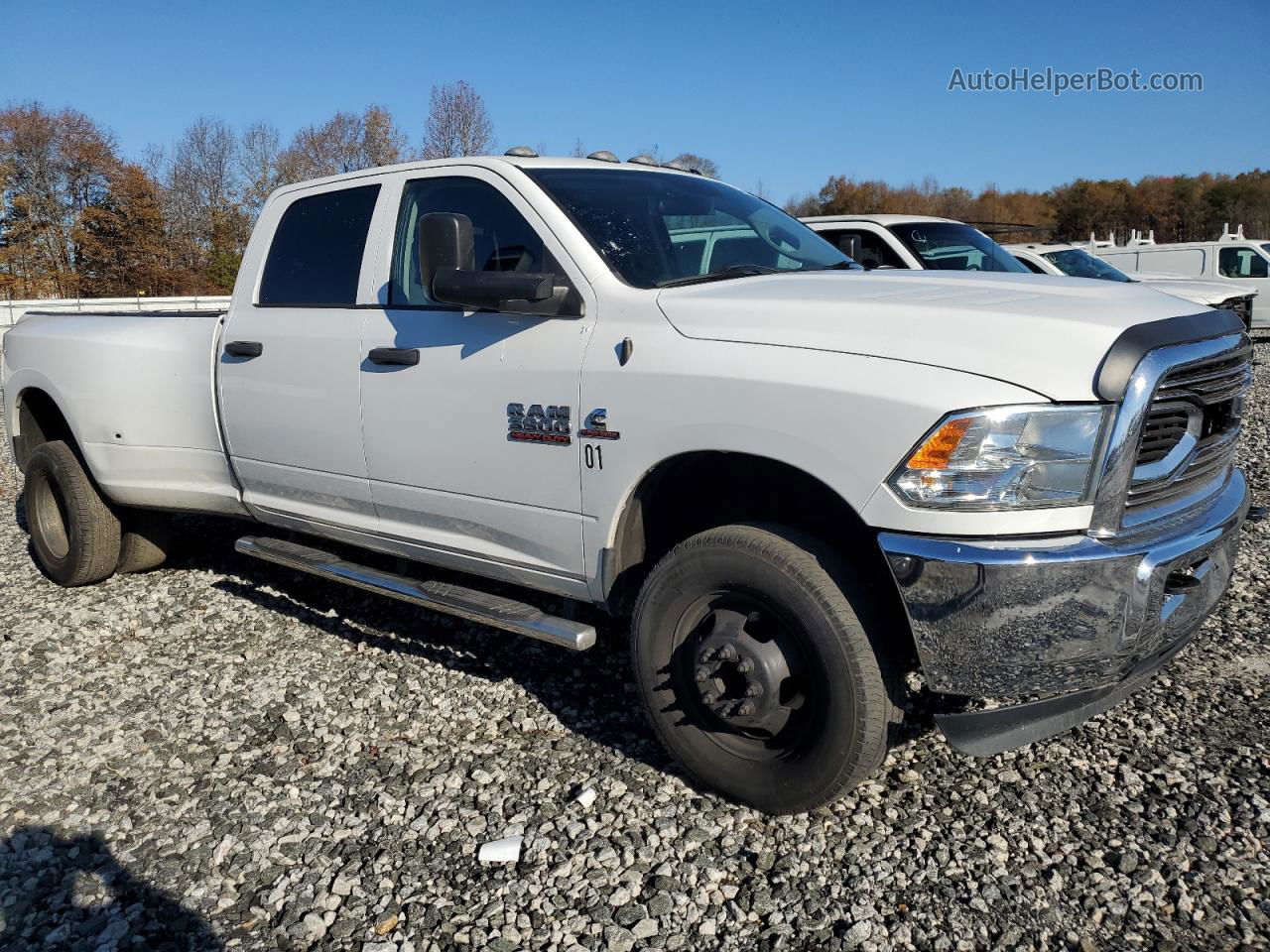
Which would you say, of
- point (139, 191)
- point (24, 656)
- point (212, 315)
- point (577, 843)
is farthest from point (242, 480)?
point (139, 191)

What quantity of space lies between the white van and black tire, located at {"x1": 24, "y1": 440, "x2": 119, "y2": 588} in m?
17.5

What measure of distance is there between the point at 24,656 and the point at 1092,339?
465 cm

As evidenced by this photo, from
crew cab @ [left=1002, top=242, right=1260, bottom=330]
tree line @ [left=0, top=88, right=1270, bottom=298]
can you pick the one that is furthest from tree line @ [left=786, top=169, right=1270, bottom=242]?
crew cab @ [left=1002, top=242, right=1260, bottom=330]

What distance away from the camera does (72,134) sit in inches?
2052

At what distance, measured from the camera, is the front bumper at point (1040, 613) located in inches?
96.8

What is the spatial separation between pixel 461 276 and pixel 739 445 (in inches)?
43.2

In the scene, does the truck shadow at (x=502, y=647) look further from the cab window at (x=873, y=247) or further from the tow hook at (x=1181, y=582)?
the cab window at (x=873, y=247)

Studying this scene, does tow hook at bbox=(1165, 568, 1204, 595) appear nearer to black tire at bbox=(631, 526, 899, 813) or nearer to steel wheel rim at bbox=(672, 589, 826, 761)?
black tire at bbox=(631, 526, 899, 813)

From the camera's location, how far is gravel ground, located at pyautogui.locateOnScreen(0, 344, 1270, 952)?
2619 millimetres

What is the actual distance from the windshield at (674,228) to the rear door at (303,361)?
3.23 feet

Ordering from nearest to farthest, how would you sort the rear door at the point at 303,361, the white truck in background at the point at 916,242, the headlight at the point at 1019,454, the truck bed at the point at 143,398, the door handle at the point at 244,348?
the headlight at the point at 1019,454 < the rear door at the point at 303,361 < the door handle at the point at 244,348 < the truck bed at the point at 143,398 < the white truck in background at the point at 916,242

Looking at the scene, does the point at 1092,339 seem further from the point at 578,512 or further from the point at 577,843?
the point at 577,843

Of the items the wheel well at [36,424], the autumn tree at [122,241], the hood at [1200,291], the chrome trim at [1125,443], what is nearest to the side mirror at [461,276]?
the chrome trim at [1125,443]

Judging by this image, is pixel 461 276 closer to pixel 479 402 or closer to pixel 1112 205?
pixel 479 402
